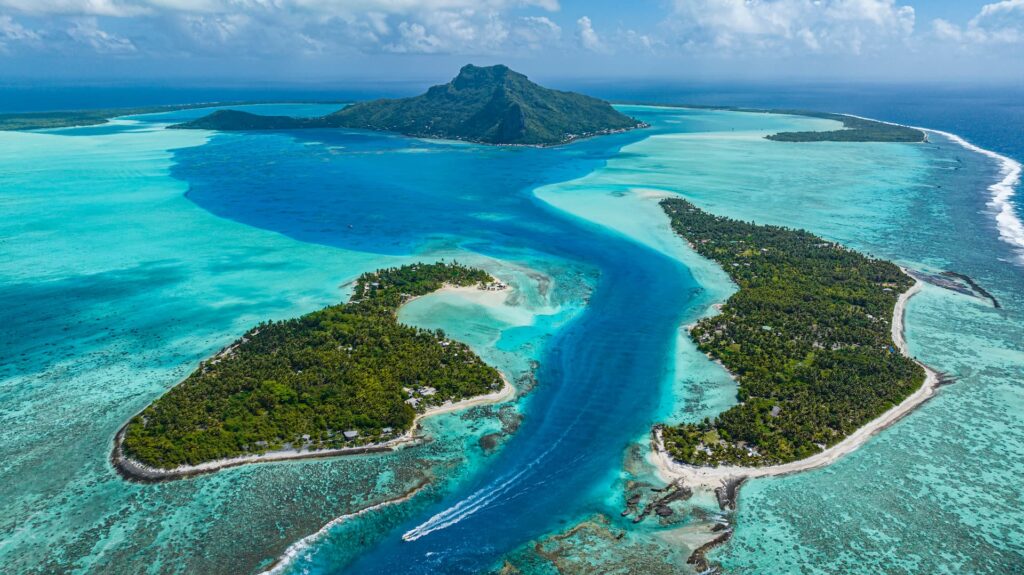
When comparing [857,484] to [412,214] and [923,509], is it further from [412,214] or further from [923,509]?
[412,214]

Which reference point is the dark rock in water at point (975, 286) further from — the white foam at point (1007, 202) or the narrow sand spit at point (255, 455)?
the narrow sand spit at point (255, 455)

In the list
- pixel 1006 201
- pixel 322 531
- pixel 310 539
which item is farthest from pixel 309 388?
pixel 1006 201

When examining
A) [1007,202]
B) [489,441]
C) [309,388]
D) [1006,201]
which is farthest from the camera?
[1006,201]

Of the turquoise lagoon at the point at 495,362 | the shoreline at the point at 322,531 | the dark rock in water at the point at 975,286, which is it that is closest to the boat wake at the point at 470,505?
the turquoise lagoon at the point at 495,362

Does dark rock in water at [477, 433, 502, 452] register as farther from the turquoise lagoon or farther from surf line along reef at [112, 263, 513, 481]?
surf line along reef at [112, 263, 513, 481]

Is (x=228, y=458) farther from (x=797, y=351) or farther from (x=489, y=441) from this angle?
(x=797, y=351)

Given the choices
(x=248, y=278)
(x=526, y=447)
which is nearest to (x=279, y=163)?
(x=248, y=278)

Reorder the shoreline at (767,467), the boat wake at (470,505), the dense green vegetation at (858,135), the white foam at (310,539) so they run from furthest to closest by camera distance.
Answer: the dense green vegetation at (858,135)
the shoreline at (767,467)
the boat wake at (470,505)
the white foam at (310,539)
